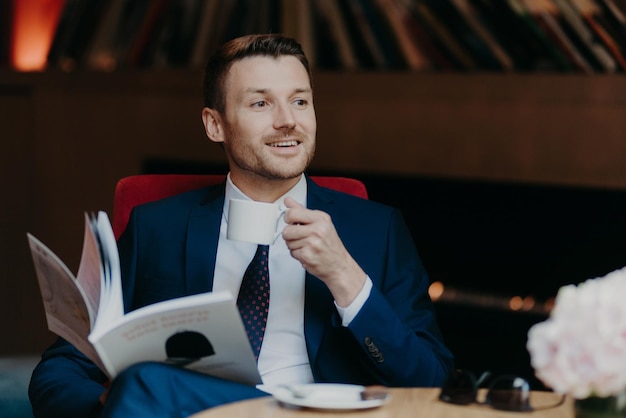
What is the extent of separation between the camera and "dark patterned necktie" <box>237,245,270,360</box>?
6.39 feet

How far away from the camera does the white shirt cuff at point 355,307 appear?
1778mm

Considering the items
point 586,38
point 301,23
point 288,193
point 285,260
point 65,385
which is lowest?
point 65,385

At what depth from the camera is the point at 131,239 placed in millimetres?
2111

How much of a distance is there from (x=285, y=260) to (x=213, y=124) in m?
0.34

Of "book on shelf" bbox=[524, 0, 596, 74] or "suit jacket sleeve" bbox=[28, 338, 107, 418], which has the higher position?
"book on shelf" bbox=[524, 0, 596, 74]

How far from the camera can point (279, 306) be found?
6.51 ft

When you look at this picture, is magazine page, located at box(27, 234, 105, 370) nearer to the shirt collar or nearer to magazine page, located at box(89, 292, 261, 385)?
A: magazine page, located at box(89, 292, 261, 385)

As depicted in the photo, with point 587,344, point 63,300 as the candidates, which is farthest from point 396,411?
point 63,300

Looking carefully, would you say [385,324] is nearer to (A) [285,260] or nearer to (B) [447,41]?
(A) [285,260]

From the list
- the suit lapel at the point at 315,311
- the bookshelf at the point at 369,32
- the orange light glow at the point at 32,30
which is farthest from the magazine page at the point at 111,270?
the orange light glow at the point at 32,30

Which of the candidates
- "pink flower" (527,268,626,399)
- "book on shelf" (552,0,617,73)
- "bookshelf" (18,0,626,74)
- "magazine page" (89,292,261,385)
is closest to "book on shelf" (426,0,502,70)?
"bookshelf" (18,0,626,74)

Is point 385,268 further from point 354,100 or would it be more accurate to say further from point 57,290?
point 354,100

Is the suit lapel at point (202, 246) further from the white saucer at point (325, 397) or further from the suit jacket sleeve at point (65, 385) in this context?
the white saucer at point (325, 397)

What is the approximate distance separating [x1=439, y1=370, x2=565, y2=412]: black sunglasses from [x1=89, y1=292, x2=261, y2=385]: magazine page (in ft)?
1.01
